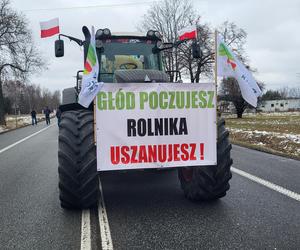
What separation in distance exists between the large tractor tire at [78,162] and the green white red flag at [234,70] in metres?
2.05

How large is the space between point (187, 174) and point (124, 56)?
8.98 feet

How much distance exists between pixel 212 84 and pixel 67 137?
2.16 metres

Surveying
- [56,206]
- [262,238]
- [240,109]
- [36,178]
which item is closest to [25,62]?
[240,109]

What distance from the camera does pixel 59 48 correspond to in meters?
6.52

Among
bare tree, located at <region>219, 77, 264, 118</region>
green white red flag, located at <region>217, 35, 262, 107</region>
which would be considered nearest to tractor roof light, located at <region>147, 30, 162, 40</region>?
green white red flag, located at <region>217, 35, 262, 107</region>

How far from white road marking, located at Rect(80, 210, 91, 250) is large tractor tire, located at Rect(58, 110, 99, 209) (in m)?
0.20

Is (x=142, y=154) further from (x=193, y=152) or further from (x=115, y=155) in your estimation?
(x=193, y=152)

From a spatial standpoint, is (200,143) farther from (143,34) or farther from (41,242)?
(143,34)

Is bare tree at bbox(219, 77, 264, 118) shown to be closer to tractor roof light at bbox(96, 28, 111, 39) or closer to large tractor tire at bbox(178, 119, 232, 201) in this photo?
tractor roof light at bbox(96, 28, 111, 39)

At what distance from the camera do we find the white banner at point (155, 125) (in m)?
4.85

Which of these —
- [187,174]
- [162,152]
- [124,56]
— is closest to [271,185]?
[187,174]

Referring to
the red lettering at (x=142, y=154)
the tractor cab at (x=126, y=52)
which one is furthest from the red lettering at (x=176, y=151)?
the tractor cab at (x=126, y=52)

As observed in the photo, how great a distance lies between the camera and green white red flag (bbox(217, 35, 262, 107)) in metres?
5.14

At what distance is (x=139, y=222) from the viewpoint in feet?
15.3
